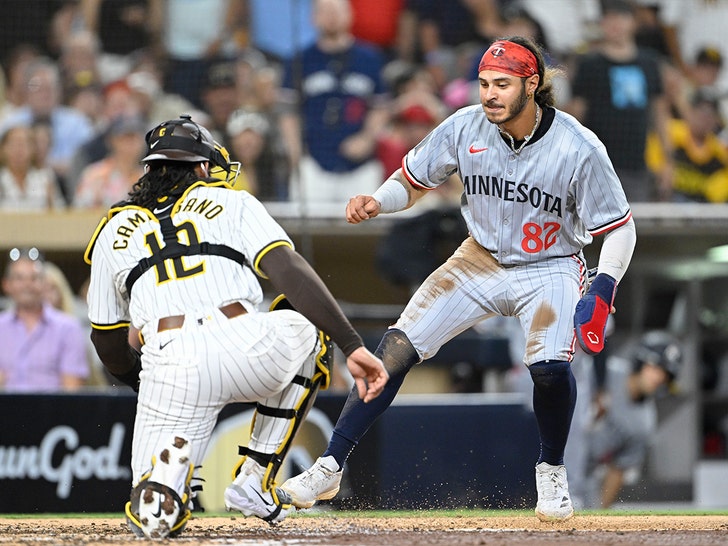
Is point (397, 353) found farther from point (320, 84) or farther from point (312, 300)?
point (320, 84)

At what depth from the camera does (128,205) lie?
4.64 meters

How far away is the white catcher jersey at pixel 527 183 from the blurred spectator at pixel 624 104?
588 cm

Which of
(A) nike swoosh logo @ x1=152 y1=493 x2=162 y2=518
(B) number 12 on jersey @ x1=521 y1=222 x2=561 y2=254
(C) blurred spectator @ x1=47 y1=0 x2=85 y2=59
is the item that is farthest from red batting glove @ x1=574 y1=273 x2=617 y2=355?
(C) blurred spectator @ x1=47 y1=0 x2=85 y2=59

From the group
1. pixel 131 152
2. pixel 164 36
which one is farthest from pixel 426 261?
pixel 164 36

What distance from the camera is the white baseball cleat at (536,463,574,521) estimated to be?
17.8ft

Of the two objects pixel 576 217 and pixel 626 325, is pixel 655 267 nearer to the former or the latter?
pixel 626 325

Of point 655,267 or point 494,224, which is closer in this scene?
point 494,224

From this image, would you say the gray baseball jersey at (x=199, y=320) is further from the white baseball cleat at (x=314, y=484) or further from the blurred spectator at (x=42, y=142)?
the blurred spectator at (x=42, y=142)

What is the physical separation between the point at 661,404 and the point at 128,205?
960 centimetres

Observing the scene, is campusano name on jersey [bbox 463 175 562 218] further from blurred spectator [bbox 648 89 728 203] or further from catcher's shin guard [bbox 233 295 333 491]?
blurred spectator [bbox 648 89 728 203]

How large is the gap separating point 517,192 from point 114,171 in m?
6.28

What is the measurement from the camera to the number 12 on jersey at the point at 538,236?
17.6 feet

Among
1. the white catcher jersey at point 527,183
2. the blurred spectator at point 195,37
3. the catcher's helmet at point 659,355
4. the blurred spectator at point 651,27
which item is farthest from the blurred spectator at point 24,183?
the white catcher jersey at point 527,183

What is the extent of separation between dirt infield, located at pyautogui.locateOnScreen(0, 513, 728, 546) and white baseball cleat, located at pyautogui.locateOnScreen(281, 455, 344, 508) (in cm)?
15
